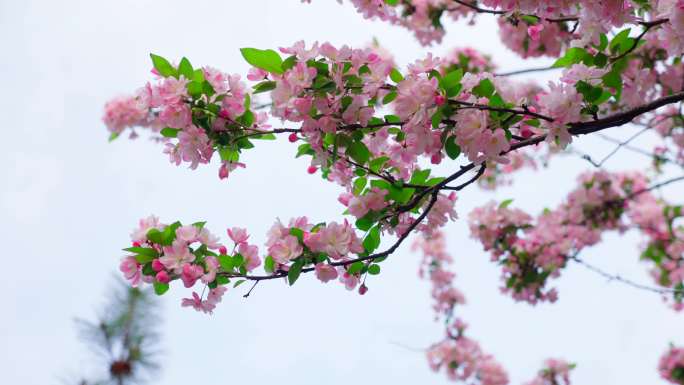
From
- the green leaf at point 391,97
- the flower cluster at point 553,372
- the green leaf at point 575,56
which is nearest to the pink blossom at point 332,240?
the green leaf at point 391,97

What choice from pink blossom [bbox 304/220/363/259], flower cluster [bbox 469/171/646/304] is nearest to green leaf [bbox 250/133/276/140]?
pink blossom [bbox 304/220/363/259]

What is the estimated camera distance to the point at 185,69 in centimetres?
182

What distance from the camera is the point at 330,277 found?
6.01 feet

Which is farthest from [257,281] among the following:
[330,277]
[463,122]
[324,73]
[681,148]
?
[681,148]

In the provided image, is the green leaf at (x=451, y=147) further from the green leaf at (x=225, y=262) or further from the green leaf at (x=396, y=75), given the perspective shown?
the green leaf at (x=225, y=262)

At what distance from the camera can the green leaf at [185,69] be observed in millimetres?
1815

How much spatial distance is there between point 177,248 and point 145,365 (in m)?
5.56

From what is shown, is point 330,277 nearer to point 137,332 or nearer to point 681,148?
point 681,148

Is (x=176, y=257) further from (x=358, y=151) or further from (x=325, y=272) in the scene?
(x=358, y=151)

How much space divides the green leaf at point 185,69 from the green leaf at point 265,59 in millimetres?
204

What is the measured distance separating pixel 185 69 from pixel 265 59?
284 millimetres

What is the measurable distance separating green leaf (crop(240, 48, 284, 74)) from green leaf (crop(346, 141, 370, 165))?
315 millimetres

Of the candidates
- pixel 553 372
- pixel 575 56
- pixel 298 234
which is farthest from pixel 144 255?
pixel 553 372

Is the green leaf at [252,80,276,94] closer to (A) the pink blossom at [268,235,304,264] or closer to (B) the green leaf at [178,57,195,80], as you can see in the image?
(B) the green leaf at [178,57,195,80]
